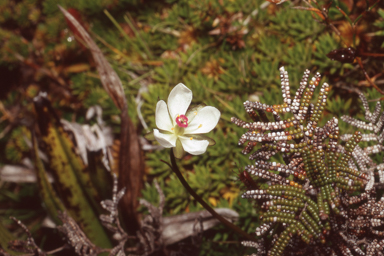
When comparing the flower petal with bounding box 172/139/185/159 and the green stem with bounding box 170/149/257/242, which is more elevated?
the flower petal with bounding box 172/139/185/159

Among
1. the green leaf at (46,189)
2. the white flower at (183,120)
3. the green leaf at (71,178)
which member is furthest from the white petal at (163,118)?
the green leaf at (46,189)

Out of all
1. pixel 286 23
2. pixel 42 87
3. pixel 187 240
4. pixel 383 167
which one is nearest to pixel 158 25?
pixel 286 23

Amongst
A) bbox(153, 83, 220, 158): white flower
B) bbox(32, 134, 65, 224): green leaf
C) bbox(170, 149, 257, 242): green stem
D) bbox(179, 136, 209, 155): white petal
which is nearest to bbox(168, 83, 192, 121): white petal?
bbox(153, 83, 220, 158): white flower

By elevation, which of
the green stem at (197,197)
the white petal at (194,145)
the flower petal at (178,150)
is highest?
the flower petal at (178,150)

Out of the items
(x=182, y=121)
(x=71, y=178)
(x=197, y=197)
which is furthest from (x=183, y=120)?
(x=71, y=178)

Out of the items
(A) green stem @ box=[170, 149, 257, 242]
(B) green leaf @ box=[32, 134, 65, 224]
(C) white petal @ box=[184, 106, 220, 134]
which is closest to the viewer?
(A) green stem @ box=[170, 149, 257, 242]

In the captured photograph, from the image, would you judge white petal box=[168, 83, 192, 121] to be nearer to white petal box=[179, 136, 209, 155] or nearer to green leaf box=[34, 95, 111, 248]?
white petal box=[179, 136, 209, 155]

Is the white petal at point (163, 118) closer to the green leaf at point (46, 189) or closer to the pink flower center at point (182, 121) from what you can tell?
the pink flower center at point (182, 121)

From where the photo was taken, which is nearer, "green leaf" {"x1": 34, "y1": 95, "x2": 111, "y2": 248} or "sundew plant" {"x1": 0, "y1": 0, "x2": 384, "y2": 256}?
"sundew plant" {"x1": 0, "y1": 0, "x2": 384, "y2": 256}

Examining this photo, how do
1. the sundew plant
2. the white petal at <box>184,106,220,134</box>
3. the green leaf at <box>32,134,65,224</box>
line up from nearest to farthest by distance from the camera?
the sundew plant
the white petal at <box>184,106,220,134</box>
the green leaf at <box>32,134,65,224</box>
